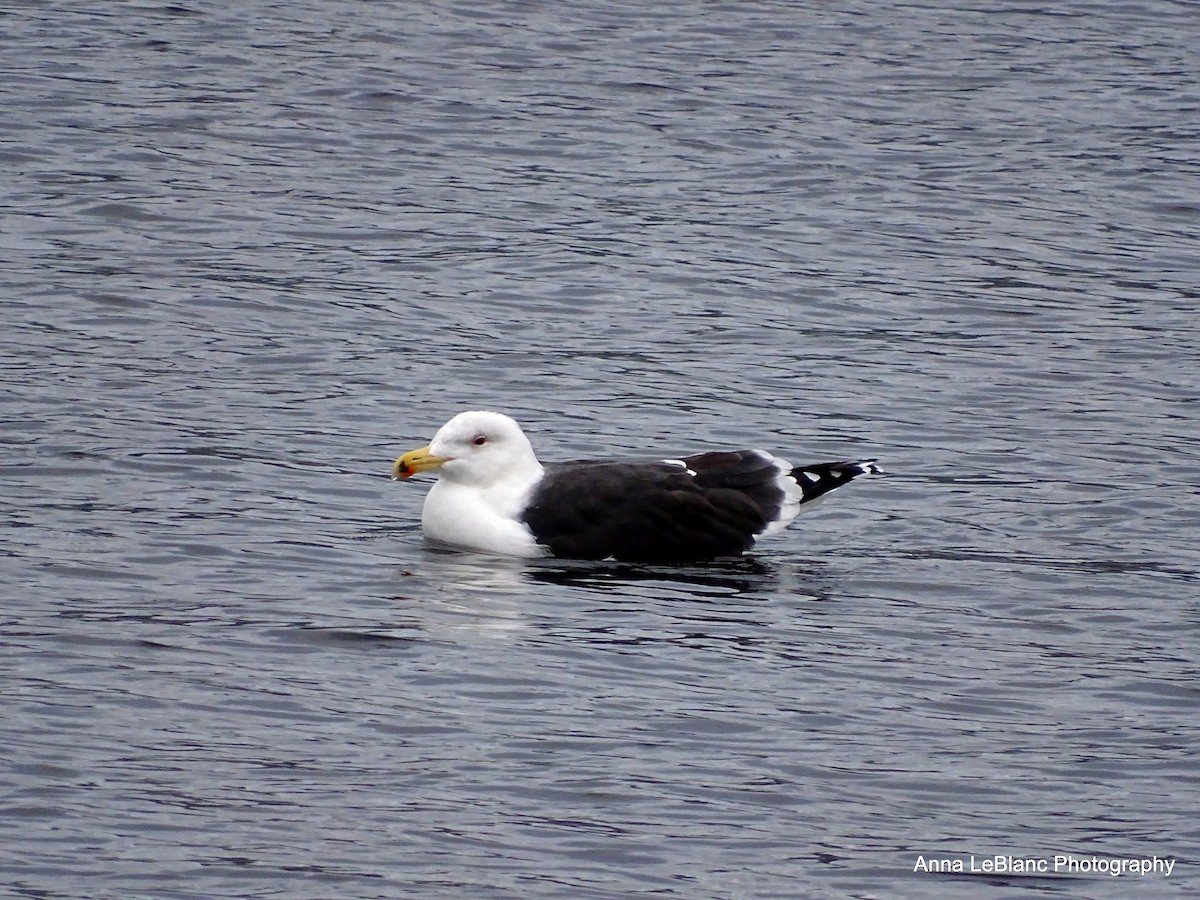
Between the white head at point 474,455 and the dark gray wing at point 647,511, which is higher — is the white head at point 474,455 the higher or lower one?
the higher one

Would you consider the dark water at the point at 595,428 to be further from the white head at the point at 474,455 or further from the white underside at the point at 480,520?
the white head at the point at 474,455

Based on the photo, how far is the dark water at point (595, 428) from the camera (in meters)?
8.62

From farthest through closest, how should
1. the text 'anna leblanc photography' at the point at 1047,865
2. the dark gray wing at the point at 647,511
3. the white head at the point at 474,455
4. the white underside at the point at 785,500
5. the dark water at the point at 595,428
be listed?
the white underside at the point at 785,500, the white head at the point at 474,455, the dark gray wing at the point at 647,511, the dark water at the point at 595,428, the text 'anna leblanc photography' at the point at 1047,865

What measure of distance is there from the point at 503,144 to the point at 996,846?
49.5 feet

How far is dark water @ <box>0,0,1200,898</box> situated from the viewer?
8.62 m

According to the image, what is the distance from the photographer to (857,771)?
9094 millimetres

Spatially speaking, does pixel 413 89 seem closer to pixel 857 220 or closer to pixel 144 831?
pixel 857 220

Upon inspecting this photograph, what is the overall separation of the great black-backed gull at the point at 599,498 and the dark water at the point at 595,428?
0.22 meters

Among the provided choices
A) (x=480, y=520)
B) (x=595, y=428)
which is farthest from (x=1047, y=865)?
(x=595, y=428)

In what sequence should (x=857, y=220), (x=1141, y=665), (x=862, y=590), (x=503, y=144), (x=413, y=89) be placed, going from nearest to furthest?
(x=1141, y=665) < (x=862, y=590) < (x=857, y=220) < (x=503, y=144) < (x=413, y=89)

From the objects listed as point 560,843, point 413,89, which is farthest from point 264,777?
point 413,89

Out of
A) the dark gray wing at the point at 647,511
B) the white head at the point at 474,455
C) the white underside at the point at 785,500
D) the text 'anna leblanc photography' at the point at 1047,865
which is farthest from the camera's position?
the white underside at the point at 785,500

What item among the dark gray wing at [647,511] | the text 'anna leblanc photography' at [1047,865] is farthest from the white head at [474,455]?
the text 'anna leblanc photography' at [1047,865]

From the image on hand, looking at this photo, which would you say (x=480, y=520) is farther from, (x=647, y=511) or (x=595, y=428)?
(x=595, y=428)
